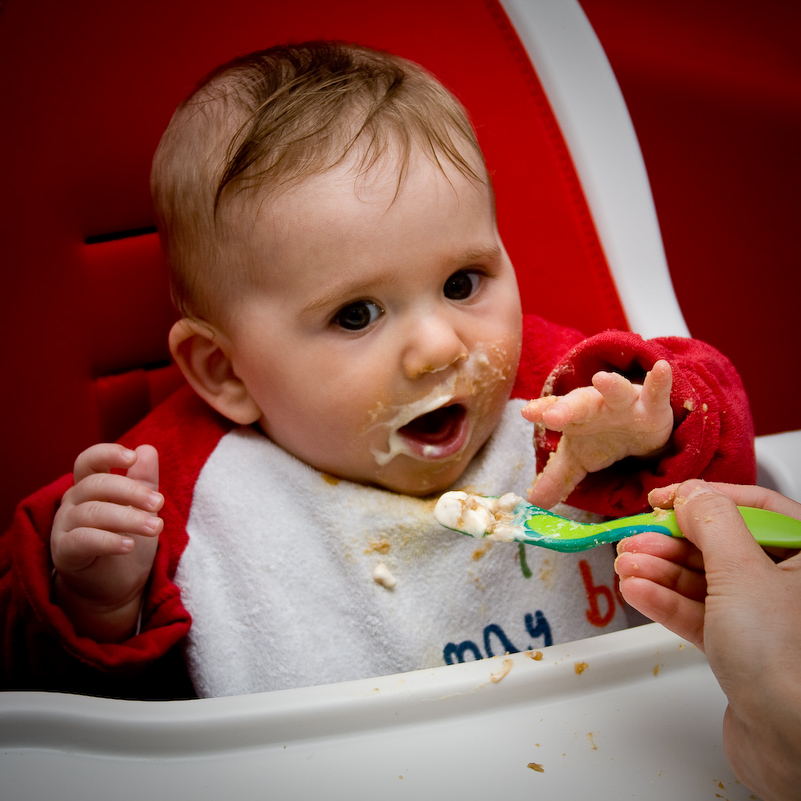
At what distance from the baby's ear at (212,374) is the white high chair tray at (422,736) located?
37 cm

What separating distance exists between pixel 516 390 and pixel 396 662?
1.20ft

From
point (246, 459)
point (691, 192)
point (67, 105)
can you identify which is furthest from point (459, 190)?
point (691, 192)

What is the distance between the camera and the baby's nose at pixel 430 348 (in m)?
0.76

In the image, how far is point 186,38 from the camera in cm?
98

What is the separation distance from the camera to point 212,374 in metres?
0.92

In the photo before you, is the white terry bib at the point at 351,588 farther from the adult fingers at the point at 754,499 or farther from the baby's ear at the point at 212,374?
the adult fingers at the point at 754,499

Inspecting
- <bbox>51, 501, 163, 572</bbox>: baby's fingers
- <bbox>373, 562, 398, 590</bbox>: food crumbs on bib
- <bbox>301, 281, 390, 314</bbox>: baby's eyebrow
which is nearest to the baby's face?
<bbox>301, 281, 390, 314</bbox>: baby's eyebrow

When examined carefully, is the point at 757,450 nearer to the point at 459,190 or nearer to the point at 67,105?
the point at 459,190

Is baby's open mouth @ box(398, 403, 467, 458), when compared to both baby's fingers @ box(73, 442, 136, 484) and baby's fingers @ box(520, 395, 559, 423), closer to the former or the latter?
baby's fingers @ box(520, 395, 559, 423)

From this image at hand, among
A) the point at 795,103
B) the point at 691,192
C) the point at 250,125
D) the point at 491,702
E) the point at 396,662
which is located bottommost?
the point at 396,662

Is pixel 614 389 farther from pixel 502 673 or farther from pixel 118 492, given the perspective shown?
pixel 118 492

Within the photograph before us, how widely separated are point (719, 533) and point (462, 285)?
0.40 meters

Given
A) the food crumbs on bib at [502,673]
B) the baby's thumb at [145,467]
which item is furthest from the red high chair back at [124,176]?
the food crumbs on bib at [502,673]

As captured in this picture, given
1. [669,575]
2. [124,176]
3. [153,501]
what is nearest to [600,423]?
[669,575]
